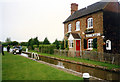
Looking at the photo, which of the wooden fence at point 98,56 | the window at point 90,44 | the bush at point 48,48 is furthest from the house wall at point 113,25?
the bush at point 48,48

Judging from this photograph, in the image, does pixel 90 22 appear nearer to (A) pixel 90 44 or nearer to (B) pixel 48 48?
(A) pixel 90 44

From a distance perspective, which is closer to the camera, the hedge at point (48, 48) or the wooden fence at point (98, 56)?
the wooden fence at point (98, 56)

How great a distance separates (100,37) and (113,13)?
14.2 feet

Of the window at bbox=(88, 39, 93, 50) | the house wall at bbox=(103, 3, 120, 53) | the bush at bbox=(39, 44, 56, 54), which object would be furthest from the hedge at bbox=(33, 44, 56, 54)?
the house wall at bbox=(103, 3, 120, 53)

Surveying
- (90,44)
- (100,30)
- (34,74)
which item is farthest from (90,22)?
(34,74)

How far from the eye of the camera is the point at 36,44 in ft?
98.3

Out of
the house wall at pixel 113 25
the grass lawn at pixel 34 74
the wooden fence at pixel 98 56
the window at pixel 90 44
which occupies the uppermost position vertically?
the house wall at pixel 113 25

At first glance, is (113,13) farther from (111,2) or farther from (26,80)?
(26,80)

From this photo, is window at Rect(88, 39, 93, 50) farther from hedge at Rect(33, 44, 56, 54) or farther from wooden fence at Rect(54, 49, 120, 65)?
hedge at Rect(33, 44, 56, 54)

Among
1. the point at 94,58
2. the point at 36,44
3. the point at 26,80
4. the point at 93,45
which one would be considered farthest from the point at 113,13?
the point at 36,44

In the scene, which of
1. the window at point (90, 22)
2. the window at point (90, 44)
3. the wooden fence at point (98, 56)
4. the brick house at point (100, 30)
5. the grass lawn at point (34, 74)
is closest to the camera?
the grass lawn at point (34, 74)

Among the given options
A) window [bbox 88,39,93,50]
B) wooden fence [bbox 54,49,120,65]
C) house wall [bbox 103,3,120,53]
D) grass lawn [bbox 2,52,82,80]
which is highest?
house wall [bbox 103,3,120,53]

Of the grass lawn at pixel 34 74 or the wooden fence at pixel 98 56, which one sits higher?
the wooden fence at pixel 98 56

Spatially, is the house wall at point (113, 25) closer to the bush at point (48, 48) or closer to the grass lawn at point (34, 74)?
the bush at point (48, 48)
